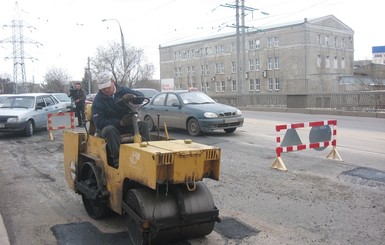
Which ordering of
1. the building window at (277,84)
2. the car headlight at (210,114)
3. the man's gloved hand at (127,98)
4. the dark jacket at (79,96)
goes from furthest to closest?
the building window at (277,84)
the dark jacket at (79,96)
the car headlight at (210,114)
the man's gloved hand at (127,98)

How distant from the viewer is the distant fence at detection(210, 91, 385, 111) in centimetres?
2311

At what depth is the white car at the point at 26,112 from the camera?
1468 centimetres

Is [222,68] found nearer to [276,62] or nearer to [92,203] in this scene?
[276,62]

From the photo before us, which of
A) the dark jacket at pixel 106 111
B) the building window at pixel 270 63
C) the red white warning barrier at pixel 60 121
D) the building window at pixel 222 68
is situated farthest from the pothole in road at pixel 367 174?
the building window at pixel 222 68

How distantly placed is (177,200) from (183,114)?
9569mm

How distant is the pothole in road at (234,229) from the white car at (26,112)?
11.4 m

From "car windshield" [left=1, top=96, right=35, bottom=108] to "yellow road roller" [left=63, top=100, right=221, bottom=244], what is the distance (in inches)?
485

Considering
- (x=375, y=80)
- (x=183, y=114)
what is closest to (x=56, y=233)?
(x=183, y=114)

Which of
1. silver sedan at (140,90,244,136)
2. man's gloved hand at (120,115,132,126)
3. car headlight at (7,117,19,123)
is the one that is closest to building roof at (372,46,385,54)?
silver sedan at (140,90,244,136)

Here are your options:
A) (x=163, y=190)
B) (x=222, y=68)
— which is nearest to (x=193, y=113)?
(x=163, y=190)

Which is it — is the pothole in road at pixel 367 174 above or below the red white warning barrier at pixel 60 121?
below

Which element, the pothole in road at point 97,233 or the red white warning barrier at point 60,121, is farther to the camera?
the red white warning barrier at point 60,121

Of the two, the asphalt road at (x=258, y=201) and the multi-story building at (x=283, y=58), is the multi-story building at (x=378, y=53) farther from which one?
the asphalt road at (x=258, y=201)

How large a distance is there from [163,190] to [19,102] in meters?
13.6
